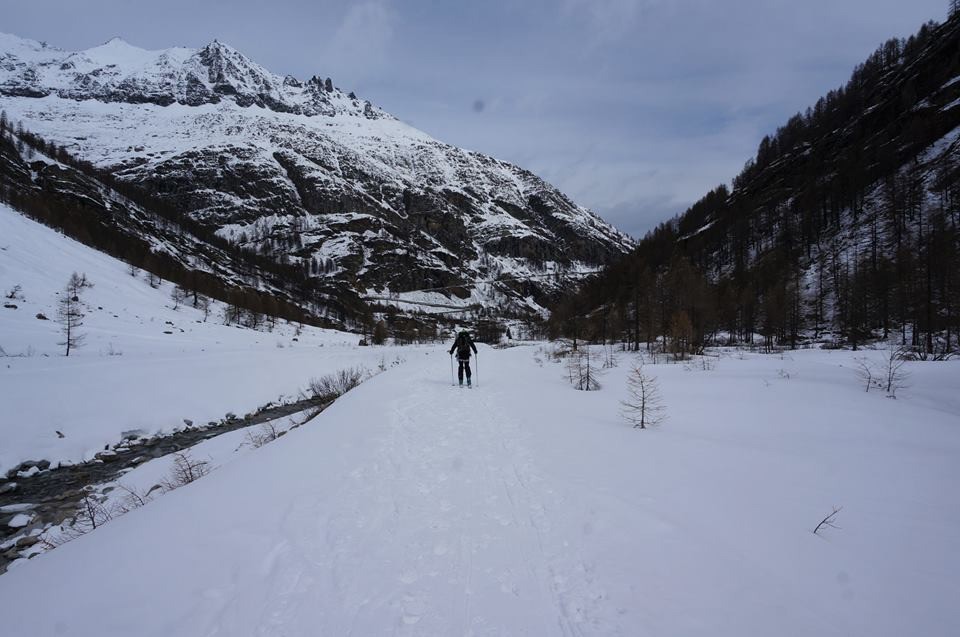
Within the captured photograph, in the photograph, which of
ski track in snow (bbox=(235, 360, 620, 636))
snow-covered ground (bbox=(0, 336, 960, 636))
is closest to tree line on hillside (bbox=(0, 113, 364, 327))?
snow-covered ground (bbox=(0, 336, 960, 636))

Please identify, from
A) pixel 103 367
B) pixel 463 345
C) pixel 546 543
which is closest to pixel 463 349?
pixel 463 345

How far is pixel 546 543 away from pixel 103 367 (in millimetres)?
24229

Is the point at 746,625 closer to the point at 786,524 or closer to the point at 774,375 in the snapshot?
the point at 786,524

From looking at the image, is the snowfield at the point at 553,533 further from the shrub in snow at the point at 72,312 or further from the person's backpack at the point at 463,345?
the shrub in snow at the point at 72,312

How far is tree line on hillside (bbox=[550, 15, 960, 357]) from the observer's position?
1380 inches

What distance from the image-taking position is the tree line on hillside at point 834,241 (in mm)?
35062

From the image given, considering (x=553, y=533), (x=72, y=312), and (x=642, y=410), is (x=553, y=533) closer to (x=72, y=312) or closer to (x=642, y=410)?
(x=642, y=410)

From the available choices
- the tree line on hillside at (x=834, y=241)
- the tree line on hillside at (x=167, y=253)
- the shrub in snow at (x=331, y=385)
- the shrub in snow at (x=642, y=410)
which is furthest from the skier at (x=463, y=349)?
the tree line on hillside at (x=167, y=253)

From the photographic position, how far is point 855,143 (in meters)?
72.6

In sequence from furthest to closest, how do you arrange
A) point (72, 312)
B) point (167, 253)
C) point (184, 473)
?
1. point (167, 253)
2. point (72, 312)
3. point (184, 473)

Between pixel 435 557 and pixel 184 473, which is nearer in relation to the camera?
pixel 435 557

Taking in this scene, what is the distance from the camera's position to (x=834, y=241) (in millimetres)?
56000

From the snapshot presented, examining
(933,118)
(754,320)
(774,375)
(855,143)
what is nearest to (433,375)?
(774,375)

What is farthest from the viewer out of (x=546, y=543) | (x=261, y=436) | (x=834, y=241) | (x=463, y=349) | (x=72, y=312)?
(x=834, y=241)
